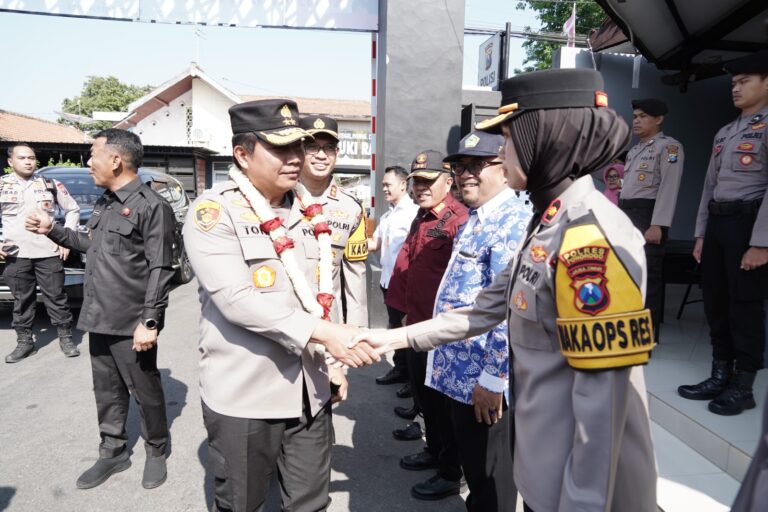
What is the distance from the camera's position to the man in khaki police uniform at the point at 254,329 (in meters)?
1.81

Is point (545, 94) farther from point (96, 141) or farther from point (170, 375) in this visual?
point (170, 375)

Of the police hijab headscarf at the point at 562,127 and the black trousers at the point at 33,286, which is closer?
the police hijab headscarf at the point at 562,127

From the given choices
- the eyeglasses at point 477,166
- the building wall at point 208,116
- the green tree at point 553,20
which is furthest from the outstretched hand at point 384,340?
the building wall at point 208,116

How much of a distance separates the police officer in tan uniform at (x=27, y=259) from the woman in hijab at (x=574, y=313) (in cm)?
523

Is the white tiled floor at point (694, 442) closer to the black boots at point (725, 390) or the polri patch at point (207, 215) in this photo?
the black boots at point (725, 390)

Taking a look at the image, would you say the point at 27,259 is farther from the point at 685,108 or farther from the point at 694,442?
the point at 685,108

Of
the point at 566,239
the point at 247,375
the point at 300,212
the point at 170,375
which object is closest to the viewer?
the point at 566,239

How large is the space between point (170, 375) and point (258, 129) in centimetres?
360

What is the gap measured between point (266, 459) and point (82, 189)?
6.95 metres

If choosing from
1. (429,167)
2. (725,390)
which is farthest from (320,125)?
(725,390)

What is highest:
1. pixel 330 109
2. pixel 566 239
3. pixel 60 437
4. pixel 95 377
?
pixel 330 109

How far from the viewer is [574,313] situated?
1.14 meters

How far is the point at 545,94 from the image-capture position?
1354 millimetres

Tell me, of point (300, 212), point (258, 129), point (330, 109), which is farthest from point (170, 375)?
point (330, 109)
